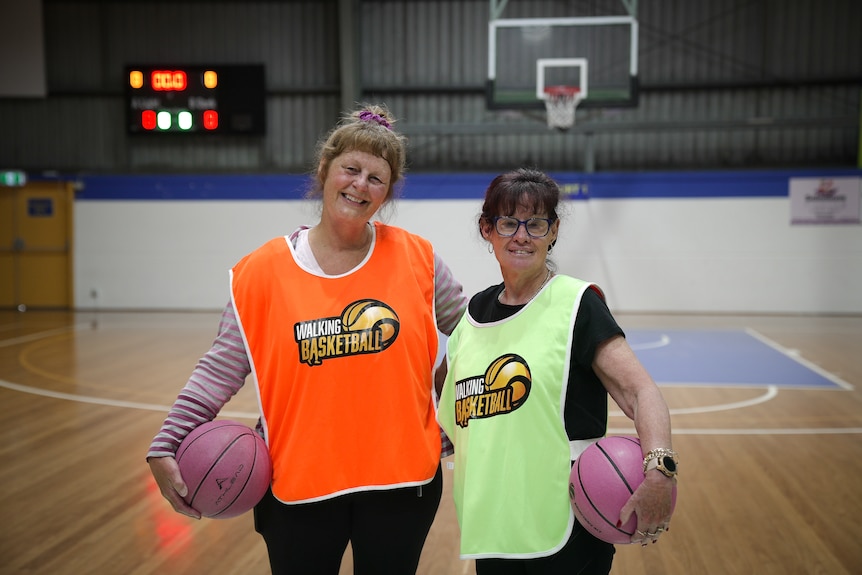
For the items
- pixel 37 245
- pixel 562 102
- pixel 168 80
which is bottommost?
pixel 37 245

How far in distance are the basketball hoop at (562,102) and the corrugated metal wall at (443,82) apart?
5.69 ft

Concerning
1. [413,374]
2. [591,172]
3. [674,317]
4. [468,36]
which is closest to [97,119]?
[468,36]

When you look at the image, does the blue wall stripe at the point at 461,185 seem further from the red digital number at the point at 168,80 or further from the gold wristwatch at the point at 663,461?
the gold wristwatch at the point at 663,461

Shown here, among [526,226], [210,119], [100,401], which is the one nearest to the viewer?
[526,226]

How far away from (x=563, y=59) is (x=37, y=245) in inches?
335

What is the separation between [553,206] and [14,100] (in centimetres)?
1344

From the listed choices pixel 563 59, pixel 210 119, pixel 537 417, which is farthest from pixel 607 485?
pixel 210 119

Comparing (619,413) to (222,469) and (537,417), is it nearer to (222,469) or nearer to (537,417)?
(537,417)

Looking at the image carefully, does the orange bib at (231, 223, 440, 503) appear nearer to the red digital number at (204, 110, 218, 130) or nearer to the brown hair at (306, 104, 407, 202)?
the brown hair at (306, 104, 407, 202)

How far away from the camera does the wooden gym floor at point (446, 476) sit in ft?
10.1

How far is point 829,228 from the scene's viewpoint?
10.8m

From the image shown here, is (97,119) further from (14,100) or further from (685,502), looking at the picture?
(685,502)

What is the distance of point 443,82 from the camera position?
40.7 feet

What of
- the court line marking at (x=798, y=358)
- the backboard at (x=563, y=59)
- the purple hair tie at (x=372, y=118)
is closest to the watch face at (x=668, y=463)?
the purple hair tie at (x=372, y=118)
